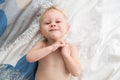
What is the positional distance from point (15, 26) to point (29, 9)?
0.10 metres

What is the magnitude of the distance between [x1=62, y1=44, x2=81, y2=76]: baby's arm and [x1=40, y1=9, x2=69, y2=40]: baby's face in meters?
0.06

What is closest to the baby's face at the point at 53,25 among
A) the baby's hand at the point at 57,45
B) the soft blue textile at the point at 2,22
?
the baby's hand at the point at 57,45

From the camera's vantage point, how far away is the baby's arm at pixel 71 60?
3.76 ft

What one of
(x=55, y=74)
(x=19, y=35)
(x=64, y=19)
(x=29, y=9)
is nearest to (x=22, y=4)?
(x=29, y=9)

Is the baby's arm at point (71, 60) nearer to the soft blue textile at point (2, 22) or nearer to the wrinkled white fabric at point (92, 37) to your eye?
the wrinkled white fabric at point (92, 37)

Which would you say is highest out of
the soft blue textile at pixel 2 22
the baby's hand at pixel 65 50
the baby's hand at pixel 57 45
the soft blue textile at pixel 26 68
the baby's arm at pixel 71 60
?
the soft blue textile at pixel 2 22

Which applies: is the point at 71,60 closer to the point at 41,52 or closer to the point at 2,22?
the point at 41,52

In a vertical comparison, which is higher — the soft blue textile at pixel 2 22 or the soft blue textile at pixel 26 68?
the soft blue textile at pixel 2 22

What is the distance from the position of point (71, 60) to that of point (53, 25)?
0.52ft

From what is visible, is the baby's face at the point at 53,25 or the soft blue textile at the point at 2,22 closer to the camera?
the baby's face at the point at 53,25

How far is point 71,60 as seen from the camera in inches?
45.5

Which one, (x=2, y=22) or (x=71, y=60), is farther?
(x=2, y=22)

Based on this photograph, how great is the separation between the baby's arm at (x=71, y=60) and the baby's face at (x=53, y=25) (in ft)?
0.21

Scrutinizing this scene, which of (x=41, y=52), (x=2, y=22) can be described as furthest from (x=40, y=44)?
(x=2, y=22)
